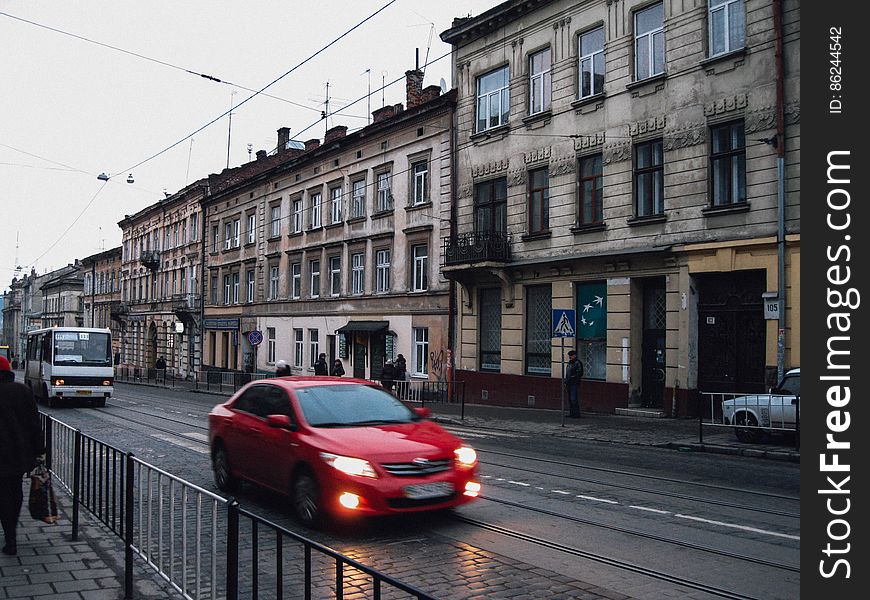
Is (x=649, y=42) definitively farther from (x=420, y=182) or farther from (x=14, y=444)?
(x=14, y=444)

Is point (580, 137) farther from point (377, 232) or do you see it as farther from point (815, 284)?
point (815, 284)

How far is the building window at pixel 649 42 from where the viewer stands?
70.7 ft

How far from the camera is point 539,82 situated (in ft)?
84.2

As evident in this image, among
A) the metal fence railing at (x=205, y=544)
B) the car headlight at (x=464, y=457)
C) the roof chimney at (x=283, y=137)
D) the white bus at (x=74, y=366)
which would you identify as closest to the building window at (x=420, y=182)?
the white bus at (x=74, y=366)

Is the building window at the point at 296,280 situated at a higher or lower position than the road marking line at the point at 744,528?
higher

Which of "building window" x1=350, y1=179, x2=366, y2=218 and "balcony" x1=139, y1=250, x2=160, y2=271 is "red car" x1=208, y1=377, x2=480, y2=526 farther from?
"balcony" x1=139, y1=250, x2=160, y2=271

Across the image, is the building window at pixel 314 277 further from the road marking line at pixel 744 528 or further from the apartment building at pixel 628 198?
the road marking line at pixel 744 528

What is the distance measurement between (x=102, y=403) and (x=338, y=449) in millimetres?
22635

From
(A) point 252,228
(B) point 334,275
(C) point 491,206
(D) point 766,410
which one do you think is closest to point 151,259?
(A) point 252,228

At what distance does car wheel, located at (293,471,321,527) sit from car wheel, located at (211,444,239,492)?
6.54ft

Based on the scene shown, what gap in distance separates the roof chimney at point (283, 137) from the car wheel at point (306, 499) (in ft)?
138

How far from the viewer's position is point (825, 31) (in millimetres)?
8531

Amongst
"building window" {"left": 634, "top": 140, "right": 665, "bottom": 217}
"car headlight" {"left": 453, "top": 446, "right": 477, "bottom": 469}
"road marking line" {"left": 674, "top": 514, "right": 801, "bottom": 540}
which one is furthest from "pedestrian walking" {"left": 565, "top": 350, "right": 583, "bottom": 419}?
"car headlight" {"left": 453, "top": 446, "right": 477, "bottom": 469}

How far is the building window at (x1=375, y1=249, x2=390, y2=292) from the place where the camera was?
3312cm
